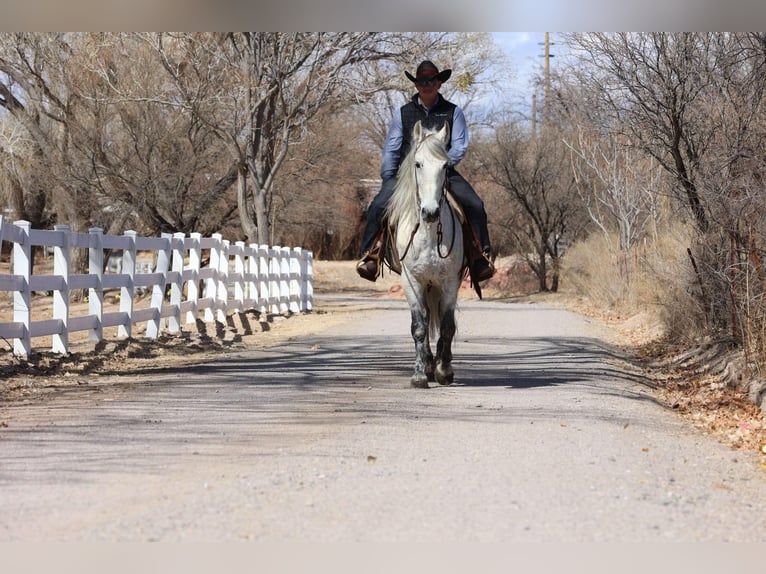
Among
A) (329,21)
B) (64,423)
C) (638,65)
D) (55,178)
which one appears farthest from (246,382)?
(55,178)

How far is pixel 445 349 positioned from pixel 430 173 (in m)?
2.16

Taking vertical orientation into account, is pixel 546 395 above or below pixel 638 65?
below

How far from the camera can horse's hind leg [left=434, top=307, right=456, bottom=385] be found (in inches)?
462

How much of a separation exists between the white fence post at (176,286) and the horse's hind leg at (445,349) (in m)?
6.95

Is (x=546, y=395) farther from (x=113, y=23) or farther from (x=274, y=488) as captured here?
(x=113, y=23)

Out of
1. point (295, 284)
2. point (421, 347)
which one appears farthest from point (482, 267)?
point (295, 284)

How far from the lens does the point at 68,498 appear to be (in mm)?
6164

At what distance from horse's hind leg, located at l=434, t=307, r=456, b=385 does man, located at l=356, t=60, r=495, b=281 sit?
56cm

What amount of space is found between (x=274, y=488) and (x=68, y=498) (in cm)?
118

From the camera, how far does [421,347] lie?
459 inches

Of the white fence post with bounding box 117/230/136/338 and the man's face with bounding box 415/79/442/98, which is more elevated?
the man's face with bounding box 415/79/442/98

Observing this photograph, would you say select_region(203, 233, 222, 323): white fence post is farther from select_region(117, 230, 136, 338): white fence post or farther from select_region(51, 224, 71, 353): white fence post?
select_region(51, 224, 71, 353): white fence post

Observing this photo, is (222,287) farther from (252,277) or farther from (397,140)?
(397,140)

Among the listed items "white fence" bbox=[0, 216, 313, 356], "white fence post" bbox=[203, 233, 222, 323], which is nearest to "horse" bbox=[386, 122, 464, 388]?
"white fence" bbox=[0, 216, 313, 356]
